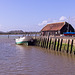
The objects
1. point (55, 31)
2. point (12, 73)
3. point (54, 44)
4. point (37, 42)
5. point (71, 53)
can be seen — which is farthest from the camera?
point (55, 31)

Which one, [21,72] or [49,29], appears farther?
[49,29]

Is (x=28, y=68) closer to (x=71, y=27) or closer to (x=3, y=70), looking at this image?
(x=3, y=70)

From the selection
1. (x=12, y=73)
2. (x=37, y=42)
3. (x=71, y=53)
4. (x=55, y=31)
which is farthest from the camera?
(x=55, y=31)

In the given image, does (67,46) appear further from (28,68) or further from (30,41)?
(30,41)

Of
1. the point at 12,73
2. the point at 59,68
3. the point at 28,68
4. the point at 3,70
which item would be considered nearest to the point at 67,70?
the point at 59,68

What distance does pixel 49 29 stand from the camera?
53344 millimetres

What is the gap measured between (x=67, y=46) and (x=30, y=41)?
48.1 feet

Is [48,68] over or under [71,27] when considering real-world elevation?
under

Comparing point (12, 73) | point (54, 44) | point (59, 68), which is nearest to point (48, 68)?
point (59, 68)

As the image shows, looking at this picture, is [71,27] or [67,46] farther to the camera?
[71,27]

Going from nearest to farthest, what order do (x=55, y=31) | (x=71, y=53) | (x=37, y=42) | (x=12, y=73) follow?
(x=12, y=73) < (x=71, y=53) < (x=37, y=42) < (x=55, y=31)

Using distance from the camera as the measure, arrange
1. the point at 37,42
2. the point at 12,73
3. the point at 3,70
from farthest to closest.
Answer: the point at 37,42
the point at 3,70
the point at 12,73

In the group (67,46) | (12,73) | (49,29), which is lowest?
(12,73)

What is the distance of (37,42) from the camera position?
111 feet
